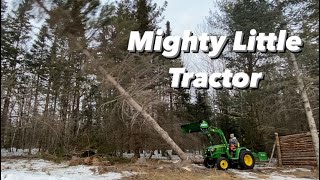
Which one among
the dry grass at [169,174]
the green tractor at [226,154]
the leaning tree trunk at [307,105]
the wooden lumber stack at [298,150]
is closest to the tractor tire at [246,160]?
the green tractor at [226,154]

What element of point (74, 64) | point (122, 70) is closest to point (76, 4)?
point (122, 70)

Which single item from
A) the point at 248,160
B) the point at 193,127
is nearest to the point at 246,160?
the point at 248,160

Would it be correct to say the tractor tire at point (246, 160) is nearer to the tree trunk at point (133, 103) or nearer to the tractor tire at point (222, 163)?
the tractor tire at point (222, 163)

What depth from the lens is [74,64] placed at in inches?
794

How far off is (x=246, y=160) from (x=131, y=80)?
596cm

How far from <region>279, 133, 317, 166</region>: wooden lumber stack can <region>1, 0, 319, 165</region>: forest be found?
4.77 feet

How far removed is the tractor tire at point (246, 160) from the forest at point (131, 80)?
2.33m

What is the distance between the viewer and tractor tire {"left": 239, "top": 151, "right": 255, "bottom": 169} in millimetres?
11500

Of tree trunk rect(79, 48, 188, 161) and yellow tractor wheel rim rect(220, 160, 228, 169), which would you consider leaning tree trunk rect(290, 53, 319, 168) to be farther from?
tree trunk rect(79, 48, 188, 161)

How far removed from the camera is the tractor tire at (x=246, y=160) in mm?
11500

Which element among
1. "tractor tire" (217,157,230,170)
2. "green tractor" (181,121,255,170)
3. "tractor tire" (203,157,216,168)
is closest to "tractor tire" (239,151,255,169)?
"green tractor" (181,121,255,170)

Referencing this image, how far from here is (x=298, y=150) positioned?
550 inches

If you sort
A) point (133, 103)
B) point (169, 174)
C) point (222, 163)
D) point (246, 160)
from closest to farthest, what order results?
point (169, 174)
point (222, 163)
point (246, 160)
point (133, 103)

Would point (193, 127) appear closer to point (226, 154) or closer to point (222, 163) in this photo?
point (226, 154)
